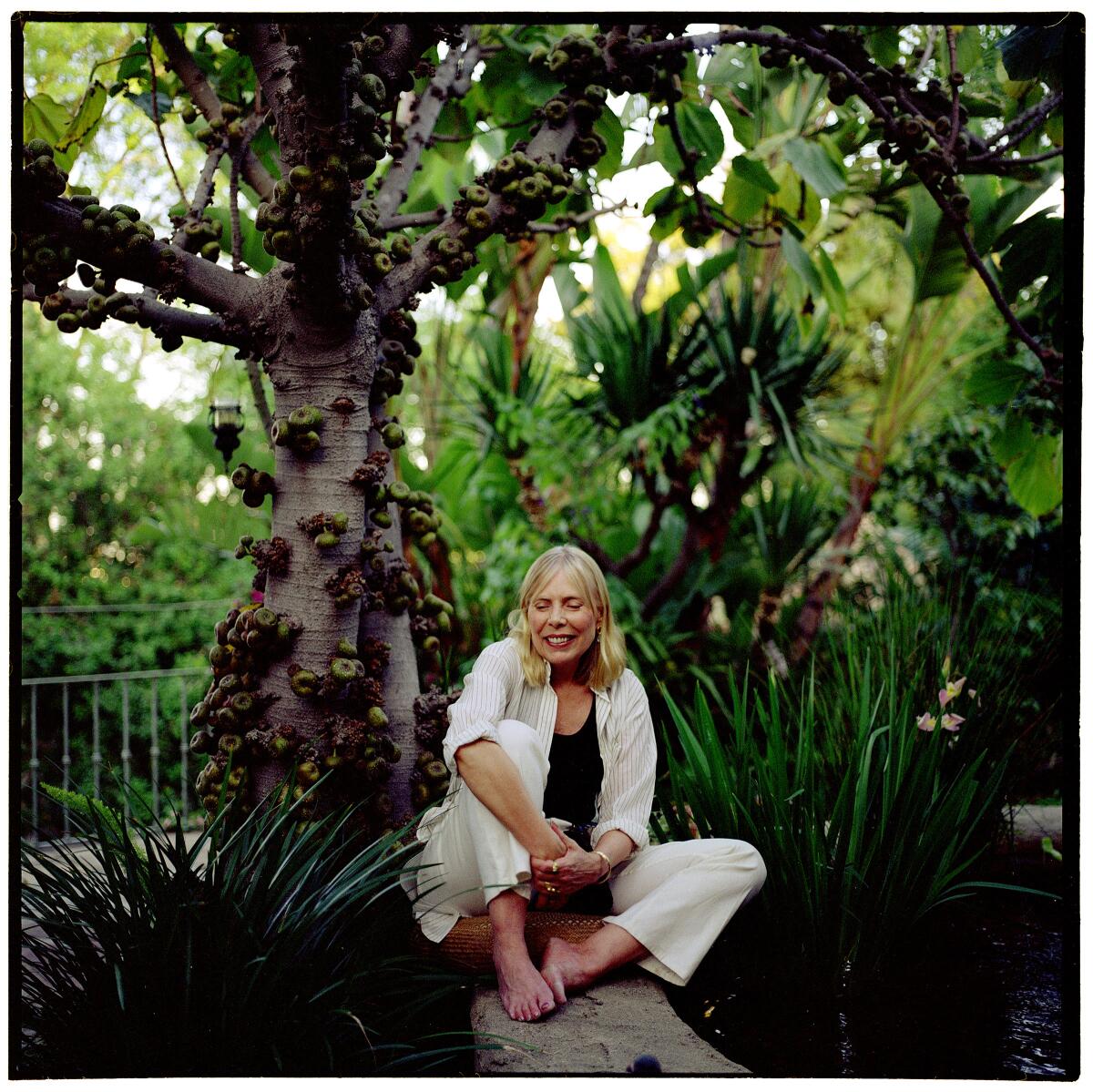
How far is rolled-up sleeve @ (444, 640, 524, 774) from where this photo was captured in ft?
6.40

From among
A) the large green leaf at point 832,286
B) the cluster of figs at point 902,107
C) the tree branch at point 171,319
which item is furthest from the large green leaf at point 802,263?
the tree branch at point 171,319

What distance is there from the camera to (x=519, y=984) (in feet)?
6.00

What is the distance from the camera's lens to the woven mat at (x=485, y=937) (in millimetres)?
2035

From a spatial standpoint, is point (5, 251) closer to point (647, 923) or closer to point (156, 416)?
point (647, 923)

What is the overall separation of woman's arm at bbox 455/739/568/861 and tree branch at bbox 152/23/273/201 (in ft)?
5.50

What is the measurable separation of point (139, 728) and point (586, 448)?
3779mm

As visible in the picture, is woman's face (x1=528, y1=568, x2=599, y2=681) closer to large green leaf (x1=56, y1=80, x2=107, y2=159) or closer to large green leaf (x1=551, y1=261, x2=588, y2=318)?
large green leaf (x1=56, y1=80, x2=107, y2=159)

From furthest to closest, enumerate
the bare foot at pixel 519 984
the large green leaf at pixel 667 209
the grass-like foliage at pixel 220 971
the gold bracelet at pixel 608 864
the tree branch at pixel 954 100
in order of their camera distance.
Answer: the large green leaf at pixel 667 209 → the tree branch at pixel 954 100 → the gold bracelet at pixel 608 864 → the bare foot at pixel 519 984 → the grass-like foliage at pixel 220 971

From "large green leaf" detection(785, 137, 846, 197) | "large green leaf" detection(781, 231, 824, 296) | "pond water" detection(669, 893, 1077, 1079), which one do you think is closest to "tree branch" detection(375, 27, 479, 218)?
"large green leaf" detection(785, 137, 846, 197)

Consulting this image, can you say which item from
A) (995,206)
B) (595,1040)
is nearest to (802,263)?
(995,206)

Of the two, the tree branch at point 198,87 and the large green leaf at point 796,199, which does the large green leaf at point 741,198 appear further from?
the tree branch at point 198,87

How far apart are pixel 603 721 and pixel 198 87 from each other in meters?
1.92

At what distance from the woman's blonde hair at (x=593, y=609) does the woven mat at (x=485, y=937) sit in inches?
20.6

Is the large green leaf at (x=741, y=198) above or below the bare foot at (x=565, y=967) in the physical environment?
above
